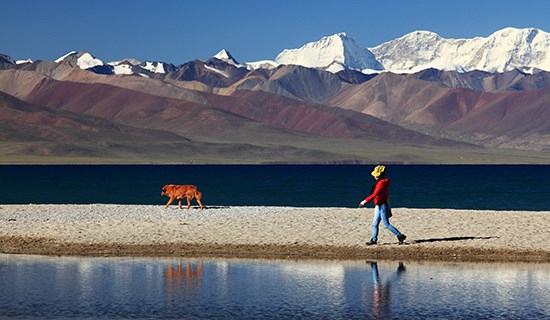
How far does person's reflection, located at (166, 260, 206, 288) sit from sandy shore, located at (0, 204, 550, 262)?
8.34 feet

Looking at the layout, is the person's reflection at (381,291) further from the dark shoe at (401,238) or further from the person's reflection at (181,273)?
the person's reflection at (181,273)

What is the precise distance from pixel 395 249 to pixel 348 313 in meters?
9.68

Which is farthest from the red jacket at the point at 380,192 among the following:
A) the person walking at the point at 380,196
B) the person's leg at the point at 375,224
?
the person's leg at the point at 375,224

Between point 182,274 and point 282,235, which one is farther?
point 282,235

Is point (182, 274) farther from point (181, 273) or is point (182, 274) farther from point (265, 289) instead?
point (265, 289)

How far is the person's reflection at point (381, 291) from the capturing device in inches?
829

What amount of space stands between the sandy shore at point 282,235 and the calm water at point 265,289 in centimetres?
182

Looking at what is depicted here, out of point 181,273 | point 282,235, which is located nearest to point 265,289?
point 181,273

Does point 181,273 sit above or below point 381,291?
above

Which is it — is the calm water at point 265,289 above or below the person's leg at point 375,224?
below

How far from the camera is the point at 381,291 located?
23547 mm

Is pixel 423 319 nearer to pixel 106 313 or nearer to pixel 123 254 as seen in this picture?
pixel 106 313

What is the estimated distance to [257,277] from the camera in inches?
1016

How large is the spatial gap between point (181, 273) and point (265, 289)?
3.36 meters
